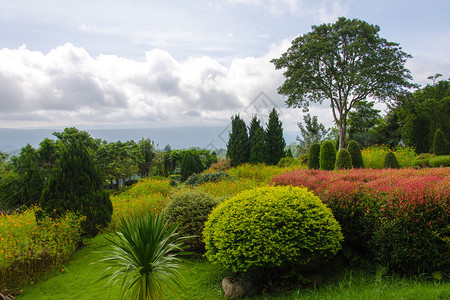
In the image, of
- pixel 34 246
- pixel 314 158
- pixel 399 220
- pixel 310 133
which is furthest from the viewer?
pixel 310 133

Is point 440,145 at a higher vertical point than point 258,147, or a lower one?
higher

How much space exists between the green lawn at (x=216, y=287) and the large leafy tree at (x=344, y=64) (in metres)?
19.6

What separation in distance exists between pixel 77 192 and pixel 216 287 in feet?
14.8

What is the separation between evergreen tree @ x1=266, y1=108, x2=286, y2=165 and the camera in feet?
63.3

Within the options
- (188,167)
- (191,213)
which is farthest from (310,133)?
(191,213)

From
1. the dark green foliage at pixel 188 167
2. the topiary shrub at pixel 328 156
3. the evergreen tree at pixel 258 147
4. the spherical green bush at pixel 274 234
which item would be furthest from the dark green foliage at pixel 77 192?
the evergreen tree at pixel 258 147

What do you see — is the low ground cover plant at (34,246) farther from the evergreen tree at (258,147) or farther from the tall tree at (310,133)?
the tall tree at (310,133)

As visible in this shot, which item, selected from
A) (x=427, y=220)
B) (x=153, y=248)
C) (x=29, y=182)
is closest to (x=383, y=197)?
(x=427, y=220)

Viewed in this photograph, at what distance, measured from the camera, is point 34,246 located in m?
5.38

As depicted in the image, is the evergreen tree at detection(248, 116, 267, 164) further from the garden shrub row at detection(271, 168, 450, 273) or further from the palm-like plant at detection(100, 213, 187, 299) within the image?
the palm-like plant at detection(100, 213, 187, 299)

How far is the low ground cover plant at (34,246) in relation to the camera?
501 cm

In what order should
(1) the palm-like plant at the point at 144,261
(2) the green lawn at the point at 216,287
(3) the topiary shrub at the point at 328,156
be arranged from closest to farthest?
1. (2) the green lawn at the point at 216,287
2. (1) the palm-like plant at the point at 144,261
3. (3) the topiary shrub at the point at 328,156

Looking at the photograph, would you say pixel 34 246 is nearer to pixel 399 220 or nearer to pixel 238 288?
pixel 238 288

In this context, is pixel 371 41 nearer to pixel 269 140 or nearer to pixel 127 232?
pixel 269 140
